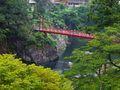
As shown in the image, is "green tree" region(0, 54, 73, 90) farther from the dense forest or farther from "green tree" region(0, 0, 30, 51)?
"green tree" region(0, 0, 30, 51)

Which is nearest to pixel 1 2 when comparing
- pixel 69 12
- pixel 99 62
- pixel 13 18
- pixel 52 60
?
pixel 13 18

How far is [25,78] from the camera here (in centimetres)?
709

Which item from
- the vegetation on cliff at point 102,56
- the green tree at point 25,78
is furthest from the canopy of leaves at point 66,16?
the green tree at point 25,78

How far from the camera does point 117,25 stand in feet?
32.4

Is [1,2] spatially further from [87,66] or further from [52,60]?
[87,66]

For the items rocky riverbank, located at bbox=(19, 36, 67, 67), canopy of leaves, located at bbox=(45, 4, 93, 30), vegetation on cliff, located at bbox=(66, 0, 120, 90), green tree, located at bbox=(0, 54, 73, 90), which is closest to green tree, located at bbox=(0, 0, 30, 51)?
rocky riverbank, located at bbox=(19, 36, 67, 67)

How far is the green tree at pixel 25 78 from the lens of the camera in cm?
662

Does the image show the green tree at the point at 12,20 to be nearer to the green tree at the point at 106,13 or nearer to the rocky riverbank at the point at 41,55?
the rocky riverbank at the point at 41,55

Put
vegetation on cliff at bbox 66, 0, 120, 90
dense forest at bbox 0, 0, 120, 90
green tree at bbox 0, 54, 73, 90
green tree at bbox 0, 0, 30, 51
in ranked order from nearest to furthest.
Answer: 1. green tree at bbox 0, 54, 73, 90
2. dense forest at bbox 0, 0, 120, 90
3. vegetation on cliff at bbox 66, 0, 120, 90
4. green tree at bbox 0, 0, 30, 51

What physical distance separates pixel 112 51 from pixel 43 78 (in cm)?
383

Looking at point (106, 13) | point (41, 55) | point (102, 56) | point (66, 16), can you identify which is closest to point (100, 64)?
point (102, 56)

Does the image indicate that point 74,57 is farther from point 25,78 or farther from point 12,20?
point 12,20

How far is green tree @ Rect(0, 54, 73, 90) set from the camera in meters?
6.62

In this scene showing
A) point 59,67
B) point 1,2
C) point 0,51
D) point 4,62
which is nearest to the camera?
point 4,62
